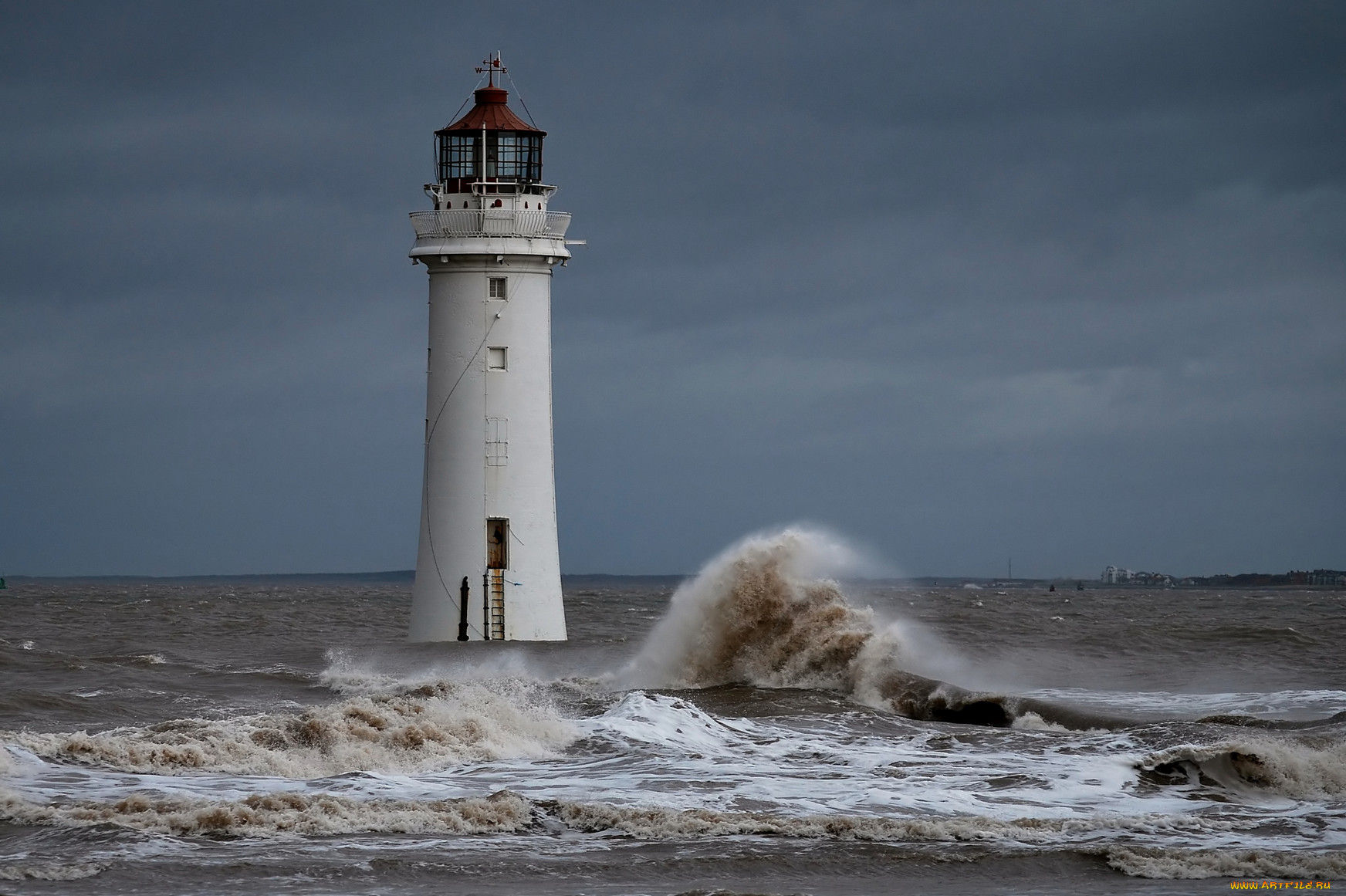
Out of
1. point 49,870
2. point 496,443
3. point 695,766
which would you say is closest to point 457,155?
point 496,443

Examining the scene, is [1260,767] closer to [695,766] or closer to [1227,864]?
[1227,864]

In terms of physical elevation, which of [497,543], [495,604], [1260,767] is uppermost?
[497,543]

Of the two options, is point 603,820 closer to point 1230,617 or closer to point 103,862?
point 103,862

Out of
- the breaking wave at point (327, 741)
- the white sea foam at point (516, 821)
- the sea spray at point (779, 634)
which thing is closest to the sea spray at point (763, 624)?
the sea spray at point (779, 634)

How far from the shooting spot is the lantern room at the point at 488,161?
750 inches

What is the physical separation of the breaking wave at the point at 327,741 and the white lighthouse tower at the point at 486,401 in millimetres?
5689

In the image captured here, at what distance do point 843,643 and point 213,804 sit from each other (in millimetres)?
8896

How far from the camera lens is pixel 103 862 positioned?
8258 millimetres

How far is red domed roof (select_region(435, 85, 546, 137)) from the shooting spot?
19.2 m

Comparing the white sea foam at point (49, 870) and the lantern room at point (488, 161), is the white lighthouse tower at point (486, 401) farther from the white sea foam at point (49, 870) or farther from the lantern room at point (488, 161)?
the white sea foam at point (49, 870)

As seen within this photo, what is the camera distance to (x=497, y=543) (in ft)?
62.1

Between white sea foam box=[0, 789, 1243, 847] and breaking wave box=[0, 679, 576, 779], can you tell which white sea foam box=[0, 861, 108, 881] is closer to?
white sea foam box=[0, 789, 1243, 847]

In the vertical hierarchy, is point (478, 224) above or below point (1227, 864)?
above

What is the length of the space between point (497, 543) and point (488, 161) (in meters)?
4.63
